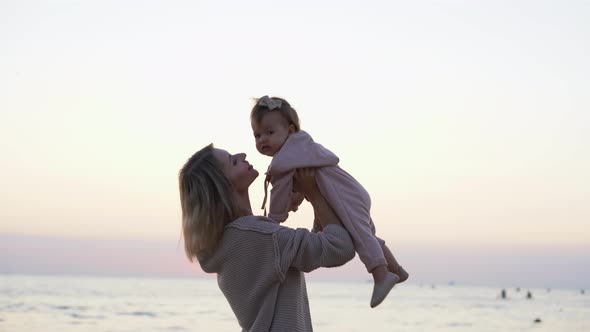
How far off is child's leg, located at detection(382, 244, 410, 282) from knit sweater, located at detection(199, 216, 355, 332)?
0.53 m

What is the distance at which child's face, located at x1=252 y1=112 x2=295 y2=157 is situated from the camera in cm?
405

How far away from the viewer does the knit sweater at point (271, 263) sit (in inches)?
134

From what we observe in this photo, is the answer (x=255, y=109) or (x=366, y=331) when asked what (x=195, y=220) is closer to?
(x=255, y=109)

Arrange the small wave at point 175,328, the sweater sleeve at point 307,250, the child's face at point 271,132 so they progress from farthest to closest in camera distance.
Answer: the small wave at point 175,328
the child's face at point 271,132
the sweater sleeve at point 307,250

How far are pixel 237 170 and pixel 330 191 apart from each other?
15.8 inches

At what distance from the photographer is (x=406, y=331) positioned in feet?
85.0

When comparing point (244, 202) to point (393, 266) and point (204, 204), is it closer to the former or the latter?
point (204, 204)

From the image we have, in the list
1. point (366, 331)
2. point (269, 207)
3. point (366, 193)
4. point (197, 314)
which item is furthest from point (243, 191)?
point (197, 314)

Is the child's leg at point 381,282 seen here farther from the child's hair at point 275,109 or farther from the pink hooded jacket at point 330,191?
the child's hair at point 275,109

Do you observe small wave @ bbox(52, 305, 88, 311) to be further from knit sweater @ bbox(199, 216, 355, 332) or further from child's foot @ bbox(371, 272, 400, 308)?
knit sweater @ bbox(199, 216, 355, 332)

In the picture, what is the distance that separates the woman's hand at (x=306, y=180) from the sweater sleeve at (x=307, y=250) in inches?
11.0

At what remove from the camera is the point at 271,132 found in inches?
161

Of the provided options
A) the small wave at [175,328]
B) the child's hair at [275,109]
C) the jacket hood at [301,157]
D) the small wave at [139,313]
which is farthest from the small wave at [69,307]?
the jacket hood at [301,157]

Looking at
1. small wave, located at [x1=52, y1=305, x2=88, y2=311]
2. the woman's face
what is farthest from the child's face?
small wave, located at [x1=52, y1=305, x2=88, y2=311]
